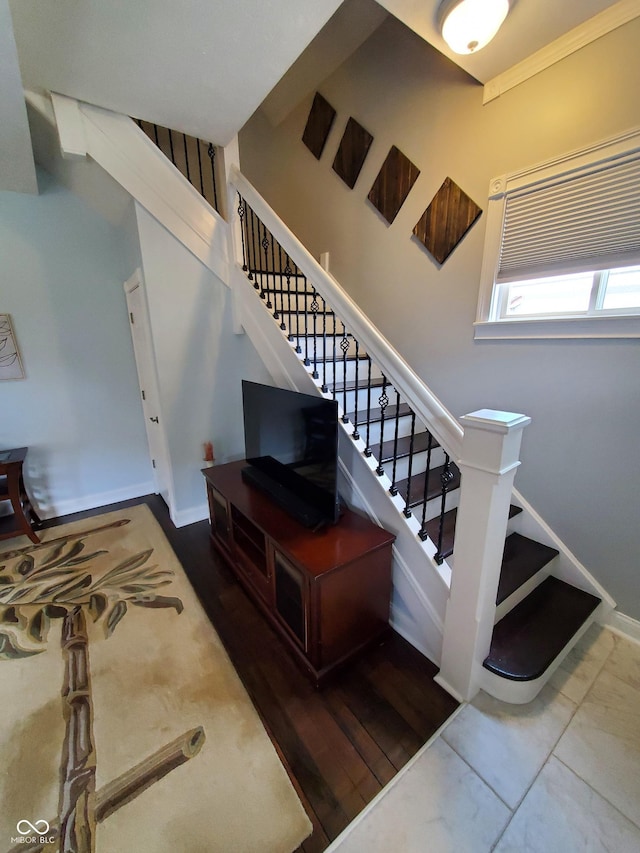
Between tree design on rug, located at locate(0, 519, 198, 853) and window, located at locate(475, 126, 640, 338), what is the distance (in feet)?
8.33

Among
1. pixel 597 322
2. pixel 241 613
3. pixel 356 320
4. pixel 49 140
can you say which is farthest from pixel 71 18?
pixel 241 613

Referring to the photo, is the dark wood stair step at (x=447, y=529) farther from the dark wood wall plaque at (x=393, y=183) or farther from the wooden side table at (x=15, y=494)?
the wooden side table at (x=15, y=494)

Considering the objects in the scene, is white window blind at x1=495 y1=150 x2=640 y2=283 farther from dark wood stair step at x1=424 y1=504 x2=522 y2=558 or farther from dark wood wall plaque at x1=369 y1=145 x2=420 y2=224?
dark wood stair step at x1=424 y1=504 x2=522 y2=558

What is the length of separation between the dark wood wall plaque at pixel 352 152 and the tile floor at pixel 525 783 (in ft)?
11.2

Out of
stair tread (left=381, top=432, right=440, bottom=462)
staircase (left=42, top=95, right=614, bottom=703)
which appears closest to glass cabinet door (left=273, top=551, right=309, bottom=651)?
staircase (left=42, top=95, right=614, bottom=703)

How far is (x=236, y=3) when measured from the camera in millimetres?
1297

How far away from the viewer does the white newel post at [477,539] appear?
3.73 ft

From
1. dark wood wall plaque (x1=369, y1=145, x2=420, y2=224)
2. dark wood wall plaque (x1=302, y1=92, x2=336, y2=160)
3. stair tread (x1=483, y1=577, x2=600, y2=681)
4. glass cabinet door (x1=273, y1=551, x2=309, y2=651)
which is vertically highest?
dark wood wall plaque (x1=302, y1=92, x2=336, y2=160)

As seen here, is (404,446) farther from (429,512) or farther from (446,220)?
(446,220)

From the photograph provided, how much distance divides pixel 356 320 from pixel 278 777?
1.85m

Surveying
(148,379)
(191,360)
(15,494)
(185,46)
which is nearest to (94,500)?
(15,494)

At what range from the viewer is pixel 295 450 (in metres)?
1.81

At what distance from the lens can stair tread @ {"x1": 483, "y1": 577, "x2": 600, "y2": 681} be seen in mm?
1404

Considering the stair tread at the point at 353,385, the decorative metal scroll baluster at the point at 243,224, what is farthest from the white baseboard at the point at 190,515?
the decorative metal scroll baluster at the point at 243,224
